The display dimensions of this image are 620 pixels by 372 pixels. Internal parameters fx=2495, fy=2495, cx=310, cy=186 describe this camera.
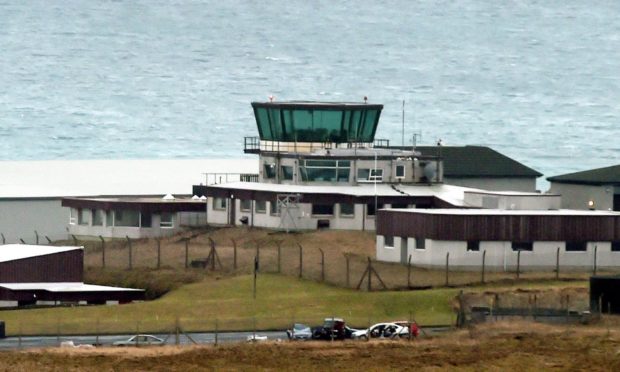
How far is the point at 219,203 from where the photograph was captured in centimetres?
9012

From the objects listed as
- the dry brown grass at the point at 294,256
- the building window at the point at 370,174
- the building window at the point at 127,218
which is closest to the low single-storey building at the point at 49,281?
the dry brown grass at the point at 294,256

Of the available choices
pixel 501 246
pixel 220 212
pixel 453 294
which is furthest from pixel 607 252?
pixel 220 212

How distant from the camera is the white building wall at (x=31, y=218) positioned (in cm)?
9656

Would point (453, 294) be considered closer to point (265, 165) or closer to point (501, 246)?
point (501, 246)

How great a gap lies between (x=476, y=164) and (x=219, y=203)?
38.7 ft

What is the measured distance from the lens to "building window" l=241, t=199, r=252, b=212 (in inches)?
3487

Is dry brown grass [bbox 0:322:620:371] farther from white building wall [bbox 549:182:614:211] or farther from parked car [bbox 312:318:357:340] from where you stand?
white building wall [bbox 549:182:614:211]

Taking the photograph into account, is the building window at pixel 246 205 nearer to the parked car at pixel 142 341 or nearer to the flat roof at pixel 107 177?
the flat roof at pixel 107 177

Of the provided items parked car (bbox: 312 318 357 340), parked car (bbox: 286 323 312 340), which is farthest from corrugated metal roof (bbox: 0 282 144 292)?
parked car (bbox: 312 318 357 340)

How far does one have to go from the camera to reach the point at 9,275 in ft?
252

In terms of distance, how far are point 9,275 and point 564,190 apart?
74.3 feet

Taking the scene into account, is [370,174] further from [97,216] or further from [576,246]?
[576,246]

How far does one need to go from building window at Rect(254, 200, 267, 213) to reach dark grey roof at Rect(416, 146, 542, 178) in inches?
336

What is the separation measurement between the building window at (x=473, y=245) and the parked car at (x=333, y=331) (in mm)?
13880
